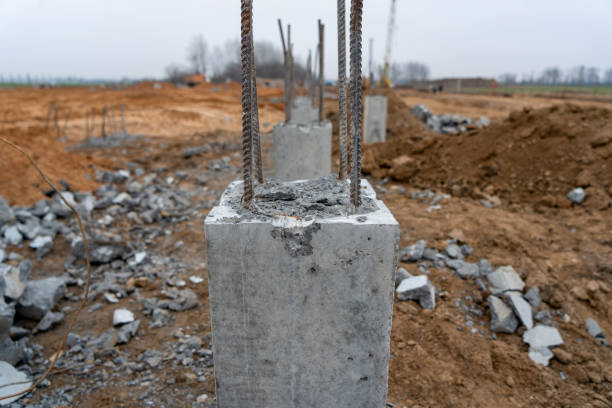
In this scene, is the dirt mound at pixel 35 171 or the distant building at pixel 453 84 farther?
the distant building at pixel 453 84

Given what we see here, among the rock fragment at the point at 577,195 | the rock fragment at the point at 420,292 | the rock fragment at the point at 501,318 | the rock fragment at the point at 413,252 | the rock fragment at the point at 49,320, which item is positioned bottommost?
the rock fragment at the point at 49,320

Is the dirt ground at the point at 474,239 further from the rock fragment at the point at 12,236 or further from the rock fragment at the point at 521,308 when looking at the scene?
the rock fragment at the point at 12,236

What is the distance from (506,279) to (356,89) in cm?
293

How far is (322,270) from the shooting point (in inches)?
65.5

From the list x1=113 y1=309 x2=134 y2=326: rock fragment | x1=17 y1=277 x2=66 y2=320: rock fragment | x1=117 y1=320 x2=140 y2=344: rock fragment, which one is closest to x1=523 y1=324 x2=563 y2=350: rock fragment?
x1=117 y1=320 x2=140 y2=344: rock fragment

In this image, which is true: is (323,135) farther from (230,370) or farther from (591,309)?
(230,370)

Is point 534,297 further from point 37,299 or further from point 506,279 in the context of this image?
point 37,299

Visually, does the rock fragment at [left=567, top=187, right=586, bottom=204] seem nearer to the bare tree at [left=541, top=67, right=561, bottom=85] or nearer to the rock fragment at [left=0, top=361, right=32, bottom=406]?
the rock fragment at [left=0, top=361, right=32, bottom=406]

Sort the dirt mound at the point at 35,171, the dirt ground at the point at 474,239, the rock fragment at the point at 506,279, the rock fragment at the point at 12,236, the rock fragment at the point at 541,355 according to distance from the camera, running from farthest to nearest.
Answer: the dirt mound at the point at 35,171 → the rock fragment at the point at 12,236 → the rock fragment at the point at 506,279 → the rock fragment at the point at 541,355 → the dirt ground at the point at 474,239

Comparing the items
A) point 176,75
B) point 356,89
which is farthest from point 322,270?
point 176,75

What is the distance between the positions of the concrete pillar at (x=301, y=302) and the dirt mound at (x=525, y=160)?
542cm

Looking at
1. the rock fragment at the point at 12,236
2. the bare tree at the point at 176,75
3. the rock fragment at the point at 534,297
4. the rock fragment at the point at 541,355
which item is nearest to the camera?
the rock fragment at the point at 541,355

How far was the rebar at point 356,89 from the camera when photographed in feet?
5.32

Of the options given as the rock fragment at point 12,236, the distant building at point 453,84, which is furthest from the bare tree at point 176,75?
the rock fragment at point 12,236
